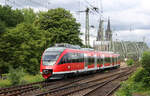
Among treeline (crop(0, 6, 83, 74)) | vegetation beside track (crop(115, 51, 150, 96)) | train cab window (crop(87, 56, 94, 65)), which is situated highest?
treeline (crop(0, 6, 83, 74))

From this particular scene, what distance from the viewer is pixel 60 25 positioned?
40.6 meters

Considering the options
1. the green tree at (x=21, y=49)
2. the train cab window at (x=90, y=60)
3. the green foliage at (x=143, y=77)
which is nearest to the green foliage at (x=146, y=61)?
the green foliage at (x=143, y=77)

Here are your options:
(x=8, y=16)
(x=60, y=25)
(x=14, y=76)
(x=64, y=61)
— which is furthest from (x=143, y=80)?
(x=60, y=25)

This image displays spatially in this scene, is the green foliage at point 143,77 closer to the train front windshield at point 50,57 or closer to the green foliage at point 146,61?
the green foliage at point 146,61

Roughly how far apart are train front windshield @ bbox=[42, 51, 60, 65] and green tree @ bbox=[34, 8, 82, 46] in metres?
18.5

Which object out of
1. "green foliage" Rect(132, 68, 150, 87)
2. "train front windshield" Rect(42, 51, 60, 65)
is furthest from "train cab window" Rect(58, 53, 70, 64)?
"green foliage" Rect(132, 68, 150, 87)

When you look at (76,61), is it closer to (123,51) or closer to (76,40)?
(76,40)

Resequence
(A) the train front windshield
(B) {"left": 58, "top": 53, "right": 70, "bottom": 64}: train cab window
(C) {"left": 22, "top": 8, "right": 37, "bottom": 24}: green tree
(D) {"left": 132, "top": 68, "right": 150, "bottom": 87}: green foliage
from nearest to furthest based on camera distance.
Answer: (D) {"left": 132, "top": 68, "right": 150, "bottom": 87}: green foliage → (A) the train front windshield → (B) {"left": 58, "top": 53, "right": 70, "bottom": 64}: train cab window → (C) {"left": 22, "top": 8, "right": 37, "bottom": 24}: green tree

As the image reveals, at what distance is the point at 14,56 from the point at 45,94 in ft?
39.6

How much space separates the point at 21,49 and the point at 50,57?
6.51m

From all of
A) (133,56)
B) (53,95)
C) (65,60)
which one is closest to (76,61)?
(65,60)

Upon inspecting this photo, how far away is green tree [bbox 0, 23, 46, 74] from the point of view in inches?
945

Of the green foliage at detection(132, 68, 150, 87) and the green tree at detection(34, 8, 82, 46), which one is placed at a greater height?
the green tree at detection(34, 8, 82, 46)

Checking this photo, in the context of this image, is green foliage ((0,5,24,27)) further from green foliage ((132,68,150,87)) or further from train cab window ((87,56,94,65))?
green foliage ((132,68,150,87))
